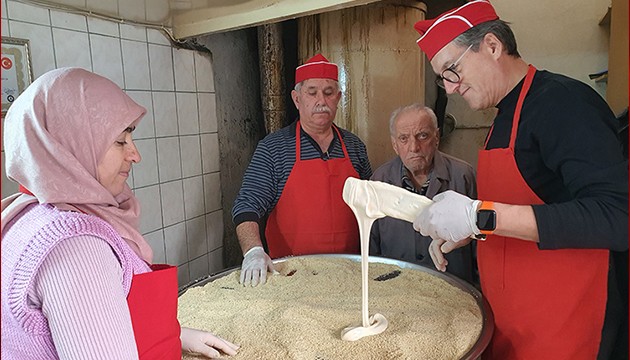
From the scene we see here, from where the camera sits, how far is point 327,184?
2.33 metres

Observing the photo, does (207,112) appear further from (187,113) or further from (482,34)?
(482,34)

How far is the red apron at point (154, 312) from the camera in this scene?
0.97 meters

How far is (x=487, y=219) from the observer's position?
1168 millimetres

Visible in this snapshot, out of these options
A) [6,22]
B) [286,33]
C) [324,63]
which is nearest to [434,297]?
[324,63]

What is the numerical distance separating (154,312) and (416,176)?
1.52 meters

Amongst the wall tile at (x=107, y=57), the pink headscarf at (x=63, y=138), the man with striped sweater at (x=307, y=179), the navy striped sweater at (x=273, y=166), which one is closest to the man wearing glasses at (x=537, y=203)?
the pink headscarf at (x=63, y=138)

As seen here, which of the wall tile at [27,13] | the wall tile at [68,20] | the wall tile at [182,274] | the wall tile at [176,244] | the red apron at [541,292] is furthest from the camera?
the wall tile at [182,274]

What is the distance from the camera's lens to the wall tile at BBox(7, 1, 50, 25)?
1.68 metres

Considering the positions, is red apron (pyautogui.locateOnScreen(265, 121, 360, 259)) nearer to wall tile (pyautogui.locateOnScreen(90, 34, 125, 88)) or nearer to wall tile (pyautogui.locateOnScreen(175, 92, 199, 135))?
wall tile (pyautogui.locateOnScreen(175, 92, 199, 135))

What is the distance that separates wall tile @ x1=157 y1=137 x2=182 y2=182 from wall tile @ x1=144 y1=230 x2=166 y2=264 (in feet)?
0.93

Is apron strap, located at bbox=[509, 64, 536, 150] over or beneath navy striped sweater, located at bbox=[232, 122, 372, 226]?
over

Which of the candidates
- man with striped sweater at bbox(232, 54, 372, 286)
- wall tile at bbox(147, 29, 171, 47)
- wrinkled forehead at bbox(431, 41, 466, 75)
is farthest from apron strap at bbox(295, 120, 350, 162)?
wrinkled forehead at bbox(431, 41, 466, 75)

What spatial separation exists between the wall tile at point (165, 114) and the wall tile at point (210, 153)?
0.82ft

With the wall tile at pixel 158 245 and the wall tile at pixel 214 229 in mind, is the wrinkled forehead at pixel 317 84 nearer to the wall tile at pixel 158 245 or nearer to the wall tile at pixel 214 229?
the wall tile at pixel 214 229
